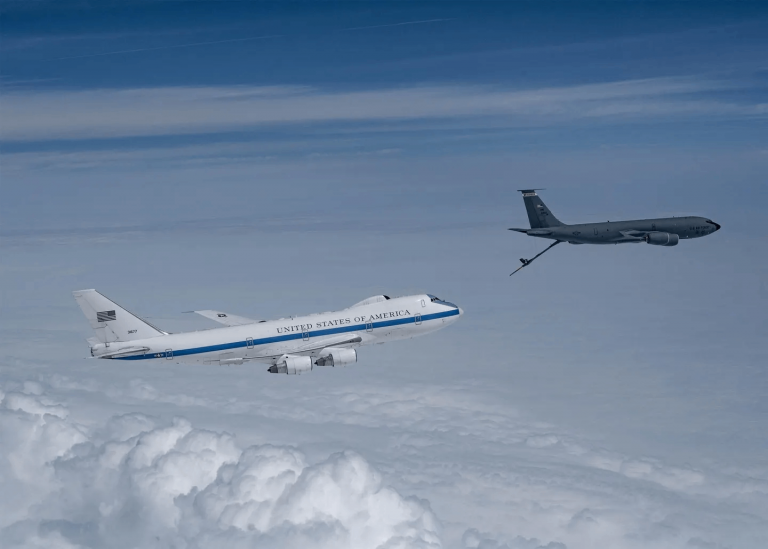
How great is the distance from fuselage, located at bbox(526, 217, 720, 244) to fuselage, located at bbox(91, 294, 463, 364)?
100 ft

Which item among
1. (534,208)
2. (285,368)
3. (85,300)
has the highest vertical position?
(534,208)

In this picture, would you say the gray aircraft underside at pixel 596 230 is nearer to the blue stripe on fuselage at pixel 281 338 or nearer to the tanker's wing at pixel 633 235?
the tanker's wing at pixel 633 235

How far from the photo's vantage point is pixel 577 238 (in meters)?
148

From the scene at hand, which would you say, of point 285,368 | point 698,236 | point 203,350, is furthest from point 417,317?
point 698,236

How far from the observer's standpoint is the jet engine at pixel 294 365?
115 m

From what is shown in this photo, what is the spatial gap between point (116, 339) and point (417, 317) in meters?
40.5

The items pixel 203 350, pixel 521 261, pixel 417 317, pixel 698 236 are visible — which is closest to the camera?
pixel 203 350

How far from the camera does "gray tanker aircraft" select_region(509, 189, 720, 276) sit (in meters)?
147

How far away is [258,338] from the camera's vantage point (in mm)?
116250

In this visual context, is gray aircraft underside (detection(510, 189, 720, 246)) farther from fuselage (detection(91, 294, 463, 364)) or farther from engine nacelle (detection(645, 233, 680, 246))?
fuselage (detection(91, 294, 463, 364))

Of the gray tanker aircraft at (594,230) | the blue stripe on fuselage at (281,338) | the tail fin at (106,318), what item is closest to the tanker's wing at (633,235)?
the gray tanker aircraft at (594,230)

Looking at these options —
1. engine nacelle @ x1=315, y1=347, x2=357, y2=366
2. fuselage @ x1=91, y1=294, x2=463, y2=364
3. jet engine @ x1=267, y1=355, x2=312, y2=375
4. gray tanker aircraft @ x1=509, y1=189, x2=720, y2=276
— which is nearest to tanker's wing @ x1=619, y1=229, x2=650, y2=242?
gray tanker aircraft @ x1=509, y1=189, x2=720, y2=276

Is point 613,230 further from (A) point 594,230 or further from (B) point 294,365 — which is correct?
(B) point 294,365

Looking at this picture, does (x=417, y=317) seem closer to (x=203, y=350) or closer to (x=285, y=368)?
(x=285, y=368)
